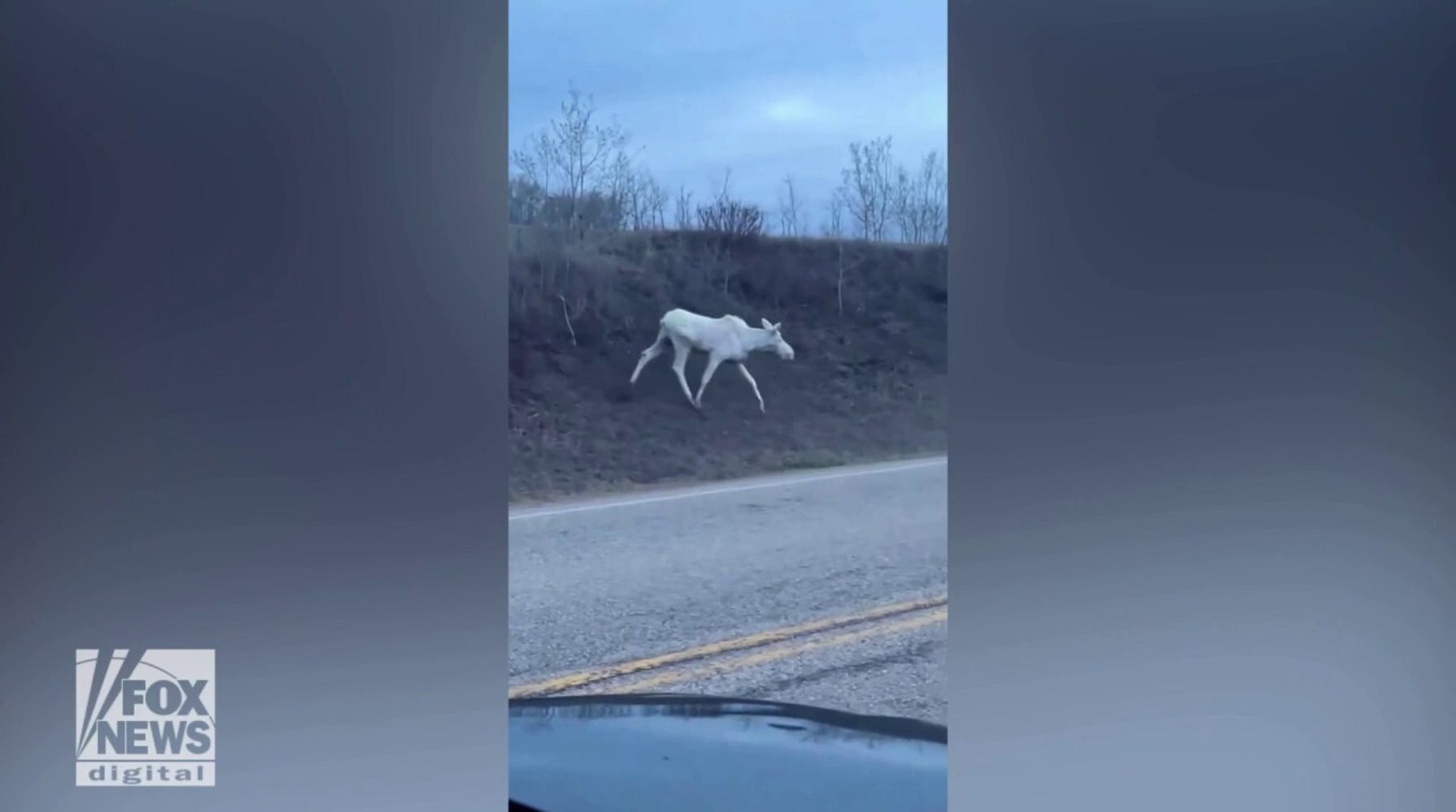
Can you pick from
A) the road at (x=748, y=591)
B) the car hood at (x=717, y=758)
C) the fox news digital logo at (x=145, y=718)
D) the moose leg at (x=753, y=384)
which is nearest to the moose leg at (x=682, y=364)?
the moose leg at (x=753, y=384)

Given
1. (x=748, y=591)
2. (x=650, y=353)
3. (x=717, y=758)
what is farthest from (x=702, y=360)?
(x=717, y=758)

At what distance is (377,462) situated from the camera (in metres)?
1.73

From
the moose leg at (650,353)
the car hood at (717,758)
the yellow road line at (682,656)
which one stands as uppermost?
the moose leg at (650,353)

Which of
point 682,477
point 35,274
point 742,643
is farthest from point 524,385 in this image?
point 35,274

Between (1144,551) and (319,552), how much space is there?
1.11 meters

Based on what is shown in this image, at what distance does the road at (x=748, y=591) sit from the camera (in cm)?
470

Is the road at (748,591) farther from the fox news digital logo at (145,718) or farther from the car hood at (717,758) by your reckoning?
the fox news digital logo at (145,718)

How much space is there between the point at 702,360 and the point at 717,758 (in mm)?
5380

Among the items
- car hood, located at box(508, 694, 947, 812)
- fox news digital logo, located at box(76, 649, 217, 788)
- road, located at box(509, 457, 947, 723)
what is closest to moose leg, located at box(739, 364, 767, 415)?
road, located at box(509, 457, 947, 723)

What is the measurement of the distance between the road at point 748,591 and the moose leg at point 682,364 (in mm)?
567

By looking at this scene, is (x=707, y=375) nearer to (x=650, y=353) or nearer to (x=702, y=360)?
(x=702, y=360)

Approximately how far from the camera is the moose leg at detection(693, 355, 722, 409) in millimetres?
7289

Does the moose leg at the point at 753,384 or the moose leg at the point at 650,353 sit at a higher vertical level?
the moose leg at the point at 650,353

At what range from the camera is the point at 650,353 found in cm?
740
